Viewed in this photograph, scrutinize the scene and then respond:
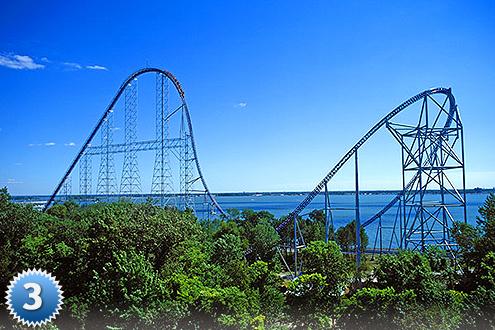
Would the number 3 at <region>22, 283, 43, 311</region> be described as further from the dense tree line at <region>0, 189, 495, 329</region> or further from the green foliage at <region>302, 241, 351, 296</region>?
the green foliage at <region>302, 241, 351, 296</region>

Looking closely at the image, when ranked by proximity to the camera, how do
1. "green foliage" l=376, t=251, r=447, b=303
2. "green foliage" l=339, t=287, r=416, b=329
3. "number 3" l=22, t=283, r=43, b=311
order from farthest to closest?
"green foliage" l=376, t=251, r=447, b=303
"number 3" l=22, t=283, r=43, b=311
"green foliage" l=339, t=287, r=416, b=329

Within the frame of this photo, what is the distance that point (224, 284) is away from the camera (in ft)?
47.7

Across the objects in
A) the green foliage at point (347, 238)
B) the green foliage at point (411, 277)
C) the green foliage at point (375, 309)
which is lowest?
the green foliage at point (347, 238)

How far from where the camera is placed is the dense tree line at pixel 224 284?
457 inches

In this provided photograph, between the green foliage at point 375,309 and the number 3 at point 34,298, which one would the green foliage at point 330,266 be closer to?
the green foliage at point 375,309

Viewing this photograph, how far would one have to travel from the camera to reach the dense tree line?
457 inches

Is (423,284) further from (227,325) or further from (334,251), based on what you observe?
(227,325)

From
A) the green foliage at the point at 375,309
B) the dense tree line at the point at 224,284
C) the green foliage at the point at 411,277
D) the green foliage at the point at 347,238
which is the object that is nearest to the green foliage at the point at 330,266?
the dense tree line at the point at 224,284

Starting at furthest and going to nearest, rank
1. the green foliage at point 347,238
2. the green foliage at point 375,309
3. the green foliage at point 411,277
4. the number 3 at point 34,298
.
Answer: the green foliage at point 347,238 < the green foliage at point 411,277 < the number 3 at point 34,298 < the green foliage at point 375,309

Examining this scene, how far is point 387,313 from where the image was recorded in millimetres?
11703

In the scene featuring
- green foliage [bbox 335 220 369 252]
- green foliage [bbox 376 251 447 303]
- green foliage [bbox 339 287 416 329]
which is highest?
green foliage [bbox 376 251 447 303]

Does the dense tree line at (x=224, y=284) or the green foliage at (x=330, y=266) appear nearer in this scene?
the dense tree line at (x=224, y=284)

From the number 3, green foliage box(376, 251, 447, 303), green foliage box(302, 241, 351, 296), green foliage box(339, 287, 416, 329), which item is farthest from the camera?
green foliage box(302, 241, 351, 296)

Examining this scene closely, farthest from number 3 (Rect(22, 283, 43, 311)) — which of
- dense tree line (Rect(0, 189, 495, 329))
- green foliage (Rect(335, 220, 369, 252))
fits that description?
green foliage (Rect(335, 220, 369, 252))
